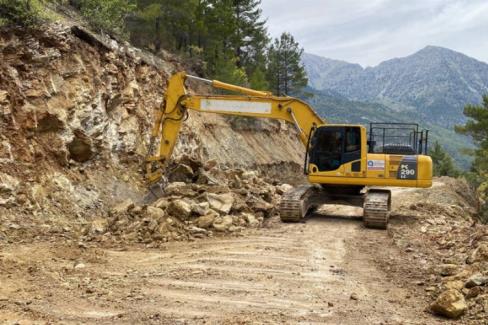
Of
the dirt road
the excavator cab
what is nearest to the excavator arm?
the excavator cab

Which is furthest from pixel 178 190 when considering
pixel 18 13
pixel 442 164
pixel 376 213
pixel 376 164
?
pixel 442 164

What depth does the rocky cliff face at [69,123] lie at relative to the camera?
1142cm

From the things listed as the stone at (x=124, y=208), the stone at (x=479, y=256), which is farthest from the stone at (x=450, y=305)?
the stone at (x=124, y=208)

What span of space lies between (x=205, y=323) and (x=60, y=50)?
10698 mm

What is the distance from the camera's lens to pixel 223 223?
39.1 ft

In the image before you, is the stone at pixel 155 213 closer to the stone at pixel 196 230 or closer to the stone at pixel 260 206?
the stone at pixel 196 230

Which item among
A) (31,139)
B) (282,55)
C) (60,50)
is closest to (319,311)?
(31,139)

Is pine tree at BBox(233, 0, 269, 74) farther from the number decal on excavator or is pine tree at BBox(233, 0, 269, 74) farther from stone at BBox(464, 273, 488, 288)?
stone at BBox(464, 273, 488, 288)

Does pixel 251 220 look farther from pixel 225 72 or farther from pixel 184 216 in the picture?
pixel 225 72

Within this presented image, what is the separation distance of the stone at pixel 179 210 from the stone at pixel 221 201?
1.04 m

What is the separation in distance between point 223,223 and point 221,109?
4212 mm

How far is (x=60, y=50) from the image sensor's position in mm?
13734

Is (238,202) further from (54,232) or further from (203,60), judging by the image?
(203,60)

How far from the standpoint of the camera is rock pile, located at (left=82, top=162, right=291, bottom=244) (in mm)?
10805
